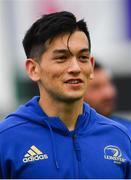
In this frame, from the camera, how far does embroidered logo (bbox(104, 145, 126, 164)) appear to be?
5543mm

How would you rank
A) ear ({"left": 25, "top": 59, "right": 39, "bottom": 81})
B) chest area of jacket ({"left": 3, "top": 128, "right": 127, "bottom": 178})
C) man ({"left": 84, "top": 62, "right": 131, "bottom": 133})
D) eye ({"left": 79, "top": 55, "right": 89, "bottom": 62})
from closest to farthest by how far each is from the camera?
chest area of jacket ({"left": 3, "top": 128, "right": 127, "bottom": 178}) → eye ({"left": 79, "top": 55, "right": 89, "bottom": 62}) → ear ({"left": 25, "top": 59, "right": 39, "bottom": 81}) → man ({"left": 84, "top": 62, "right": 131, "bottom": 133})

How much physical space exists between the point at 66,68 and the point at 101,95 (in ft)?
11.5

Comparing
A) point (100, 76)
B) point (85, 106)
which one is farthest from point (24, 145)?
point (100, 76)

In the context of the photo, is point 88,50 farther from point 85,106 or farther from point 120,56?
point 120,56

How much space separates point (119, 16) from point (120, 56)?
106 centimetres

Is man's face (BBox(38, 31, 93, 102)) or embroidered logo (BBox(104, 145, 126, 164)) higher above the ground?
man's face (BBox(38, 31, 93, 102))

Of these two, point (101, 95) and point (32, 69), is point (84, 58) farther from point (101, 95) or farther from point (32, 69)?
point (101, 95)

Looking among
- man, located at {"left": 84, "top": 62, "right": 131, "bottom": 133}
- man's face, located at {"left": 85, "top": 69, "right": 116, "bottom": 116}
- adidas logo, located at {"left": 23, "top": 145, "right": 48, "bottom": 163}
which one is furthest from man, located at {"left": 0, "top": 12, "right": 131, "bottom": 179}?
man's face, located at {"left": 85, "top": 69, "right": 116, "bottom": 116}

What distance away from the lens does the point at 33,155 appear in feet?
17.7

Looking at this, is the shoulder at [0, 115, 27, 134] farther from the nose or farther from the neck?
the nose

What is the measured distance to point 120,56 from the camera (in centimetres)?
1515

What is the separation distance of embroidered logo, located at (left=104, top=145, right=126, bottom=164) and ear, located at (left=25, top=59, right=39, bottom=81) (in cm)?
62

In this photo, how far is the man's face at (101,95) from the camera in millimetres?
8695

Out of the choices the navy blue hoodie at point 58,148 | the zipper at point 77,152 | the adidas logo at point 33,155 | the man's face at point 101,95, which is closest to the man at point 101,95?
the man's face at point 101,95
